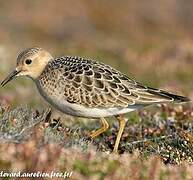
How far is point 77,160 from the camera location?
786 centimetres

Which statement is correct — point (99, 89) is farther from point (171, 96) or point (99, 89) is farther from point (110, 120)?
point (110, 120)

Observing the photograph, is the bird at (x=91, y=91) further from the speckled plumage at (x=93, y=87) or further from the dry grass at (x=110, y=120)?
the dry grass at (x=110, y=120)

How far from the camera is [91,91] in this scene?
10.1m

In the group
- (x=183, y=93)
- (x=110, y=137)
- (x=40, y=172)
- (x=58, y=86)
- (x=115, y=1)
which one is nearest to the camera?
(x=40, y=172)

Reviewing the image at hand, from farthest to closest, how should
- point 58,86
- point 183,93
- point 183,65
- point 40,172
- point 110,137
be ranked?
point 183,65, point 183,93, point 110,137, point 58,86, point 40,172

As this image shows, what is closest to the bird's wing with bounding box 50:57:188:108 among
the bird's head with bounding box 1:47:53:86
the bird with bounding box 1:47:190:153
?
the bird with bounding box 1:47:190:153

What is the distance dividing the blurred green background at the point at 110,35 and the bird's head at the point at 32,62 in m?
5.25

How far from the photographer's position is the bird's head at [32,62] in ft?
35.3

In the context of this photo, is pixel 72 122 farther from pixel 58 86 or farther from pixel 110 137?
pixel 58 86

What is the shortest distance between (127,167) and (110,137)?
11.8 feet

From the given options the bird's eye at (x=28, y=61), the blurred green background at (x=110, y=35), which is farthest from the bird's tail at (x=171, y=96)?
the blurred green background at (x=110, y=35)

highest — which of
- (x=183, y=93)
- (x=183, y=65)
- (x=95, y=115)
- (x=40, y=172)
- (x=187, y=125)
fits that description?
(x=183, y=65)

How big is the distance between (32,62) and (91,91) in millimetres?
1315

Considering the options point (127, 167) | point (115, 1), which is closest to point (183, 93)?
point (127, 167)
